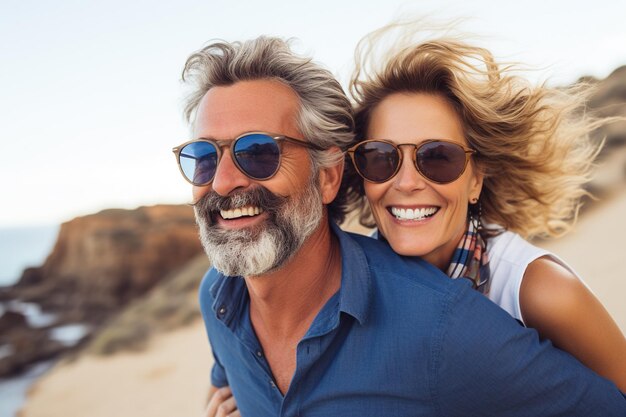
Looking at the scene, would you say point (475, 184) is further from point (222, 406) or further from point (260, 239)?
point (222, 406)

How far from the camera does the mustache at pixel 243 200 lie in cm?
234

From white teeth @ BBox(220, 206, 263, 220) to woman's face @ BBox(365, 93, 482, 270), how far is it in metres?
0.60

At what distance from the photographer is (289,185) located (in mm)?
2438

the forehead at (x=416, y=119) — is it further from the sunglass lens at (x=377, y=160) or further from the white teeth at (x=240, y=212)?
the white teeth at (x=240, y=212)

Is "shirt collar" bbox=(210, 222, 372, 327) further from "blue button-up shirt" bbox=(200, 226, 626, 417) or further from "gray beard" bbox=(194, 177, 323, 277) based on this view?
"gray beard" bbox=(194, 177, 323, 277)

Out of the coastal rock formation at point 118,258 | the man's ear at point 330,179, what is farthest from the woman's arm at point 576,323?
the coastal rock formation at point 118,258

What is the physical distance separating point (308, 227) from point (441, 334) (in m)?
0.81

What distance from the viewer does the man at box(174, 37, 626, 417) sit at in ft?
6.39

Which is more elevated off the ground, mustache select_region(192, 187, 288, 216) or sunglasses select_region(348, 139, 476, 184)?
sunglasses select_region(348, 139, 476, 184)

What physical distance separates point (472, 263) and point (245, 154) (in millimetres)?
1270

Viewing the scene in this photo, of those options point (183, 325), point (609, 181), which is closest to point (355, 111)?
point (609, 181)

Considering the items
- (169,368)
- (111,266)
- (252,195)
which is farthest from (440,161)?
(111,266)

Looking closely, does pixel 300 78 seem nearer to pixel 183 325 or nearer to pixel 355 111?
pixel 355 111

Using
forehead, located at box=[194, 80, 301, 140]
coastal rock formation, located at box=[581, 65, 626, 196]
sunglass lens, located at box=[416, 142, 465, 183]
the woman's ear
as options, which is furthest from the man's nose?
coastal rock formation, located at box=[581, 65, 626, 196]
